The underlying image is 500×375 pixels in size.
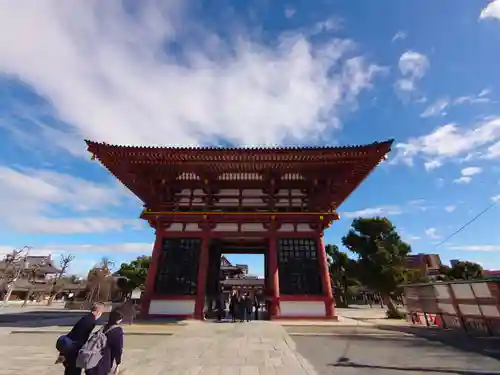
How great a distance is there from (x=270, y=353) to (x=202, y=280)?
7.66 m

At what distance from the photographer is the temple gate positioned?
13852mm

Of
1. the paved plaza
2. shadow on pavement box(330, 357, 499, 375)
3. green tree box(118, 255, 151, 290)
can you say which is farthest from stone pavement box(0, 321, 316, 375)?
green tree box(118, 255, 151, 290)

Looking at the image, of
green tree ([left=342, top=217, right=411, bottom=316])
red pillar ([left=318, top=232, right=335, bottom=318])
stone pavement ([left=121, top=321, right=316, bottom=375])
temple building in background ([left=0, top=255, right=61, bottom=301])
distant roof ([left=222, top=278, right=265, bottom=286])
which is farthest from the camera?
temple building in background ([left=0, top=255, right=61, bottom=301])

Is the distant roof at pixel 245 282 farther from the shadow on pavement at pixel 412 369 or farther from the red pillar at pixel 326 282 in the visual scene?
the shadow on pavement at pixel 412 369

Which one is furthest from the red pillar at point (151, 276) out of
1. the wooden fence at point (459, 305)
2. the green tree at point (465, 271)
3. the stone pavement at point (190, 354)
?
the green tree at point (465, 271)

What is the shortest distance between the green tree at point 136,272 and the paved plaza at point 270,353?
Answer: 3207 centimetres

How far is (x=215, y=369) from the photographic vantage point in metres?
5.63

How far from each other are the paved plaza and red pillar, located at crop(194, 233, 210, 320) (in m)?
2.95

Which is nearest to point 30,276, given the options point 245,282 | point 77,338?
point 245,282

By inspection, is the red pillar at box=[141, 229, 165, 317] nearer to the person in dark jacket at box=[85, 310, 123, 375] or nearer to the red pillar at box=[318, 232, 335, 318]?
the red pillar at box=[318, 232, 335, 318]

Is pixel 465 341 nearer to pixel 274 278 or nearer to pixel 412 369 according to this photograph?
pixel 412 369

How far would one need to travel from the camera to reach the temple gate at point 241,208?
13852mm

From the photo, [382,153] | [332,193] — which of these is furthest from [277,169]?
[382,153]

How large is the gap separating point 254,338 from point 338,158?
8.91 metres
